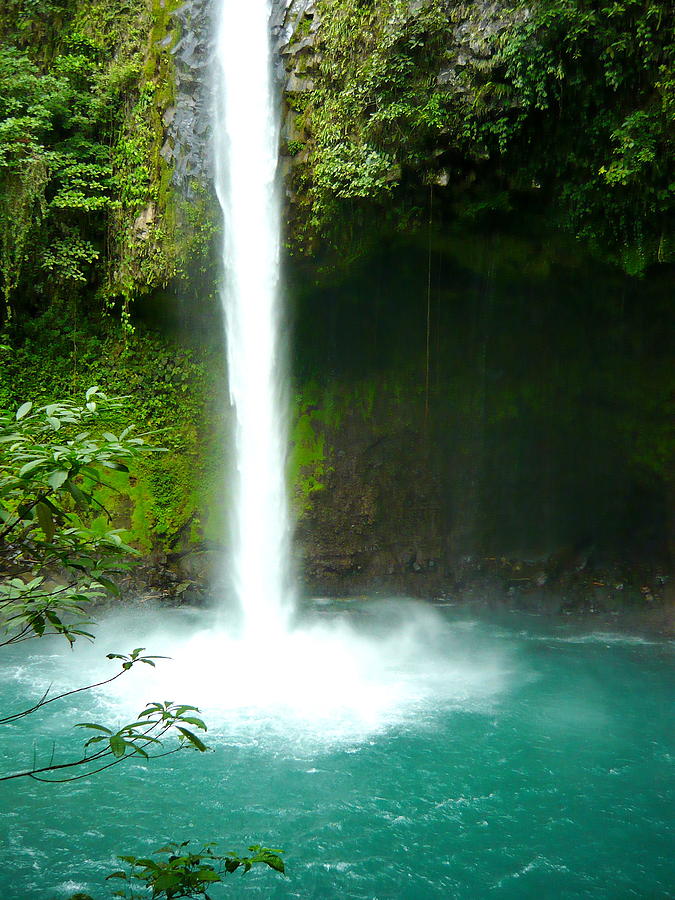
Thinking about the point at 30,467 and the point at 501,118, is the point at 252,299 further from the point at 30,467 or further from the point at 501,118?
the point at 30,467

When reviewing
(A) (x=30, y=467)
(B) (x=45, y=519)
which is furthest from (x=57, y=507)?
(A) (x=30, y=467)

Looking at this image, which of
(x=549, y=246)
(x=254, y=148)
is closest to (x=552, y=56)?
(x=549, y=246)

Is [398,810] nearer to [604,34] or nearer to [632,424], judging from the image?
[632,424]

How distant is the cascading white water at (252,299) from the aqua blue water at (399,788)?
6.95ft

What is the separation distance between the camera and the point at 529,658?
24.2ft

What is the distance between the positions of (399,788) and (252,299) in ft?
20.2

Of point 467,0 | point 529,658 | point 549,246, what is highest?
point 467,0

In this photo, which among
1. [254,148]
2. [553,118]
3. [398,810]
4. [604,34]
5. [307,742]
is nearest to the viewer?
[398,810]

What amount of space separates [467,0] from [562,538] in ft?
21.4

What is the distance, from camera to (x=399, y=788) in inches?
189

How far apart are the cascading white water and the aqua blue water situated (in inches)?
83.4

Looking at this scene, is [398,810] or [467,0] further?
[467,0]

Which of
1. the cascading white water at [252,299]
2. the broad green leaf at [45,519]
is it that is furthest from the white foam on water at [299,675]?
the broad green leaf at [45,519]

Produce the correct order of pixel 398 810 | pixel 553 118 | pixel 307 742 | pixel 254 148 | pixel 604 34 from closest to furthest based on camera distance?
pixel 398 810
pixel 307 742
pixel 604 34
pixel 553 118
pixel 254 148
